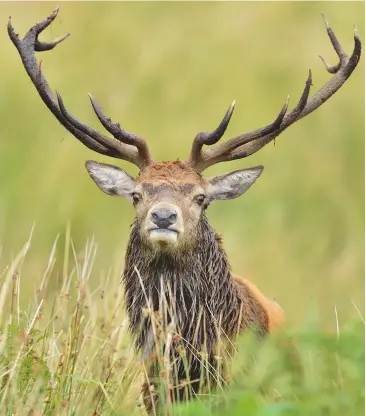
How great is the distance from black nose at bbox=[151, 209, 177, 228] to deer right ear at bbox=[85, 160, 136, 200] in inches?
24.8

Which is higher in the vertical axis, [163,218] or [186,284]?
[163,218]

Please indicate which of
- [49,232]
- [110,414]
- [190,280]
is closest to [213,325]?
[190,280]

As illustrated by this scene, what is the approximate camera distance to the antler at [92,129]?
19.5ft

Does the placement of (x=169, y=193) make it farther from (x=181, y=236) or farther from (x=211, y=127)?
(x=211, y=127)

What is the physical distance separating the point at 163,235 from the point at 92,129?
88cm

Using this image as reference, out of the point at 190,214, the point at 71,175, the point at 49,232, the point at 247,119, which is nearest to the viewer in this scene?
the point at 190,214

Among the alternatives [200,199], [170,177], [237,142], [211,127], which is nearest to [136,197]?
[170,177]

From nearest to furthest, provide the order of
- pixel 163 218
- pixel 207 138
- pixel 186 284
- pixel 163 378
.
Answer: pixel 163 378 → pixel 163 218 → pixel 186 284 → pixel 207 138

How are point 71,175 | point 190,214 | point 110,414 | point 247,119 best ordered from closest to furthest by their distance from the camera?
1. point 110,414
2. point 190,214
3. point 71,175
4. point 247,119

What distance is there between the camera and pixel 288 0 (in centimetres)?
1255

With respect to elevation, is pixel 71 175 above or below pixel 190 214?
above

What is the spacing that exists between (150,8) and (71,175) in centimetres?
330

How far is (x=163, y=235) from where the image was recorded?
542 centimetres

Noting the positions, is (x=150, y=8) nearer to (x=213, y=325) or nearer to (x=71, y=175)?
(x=71, y=175)
